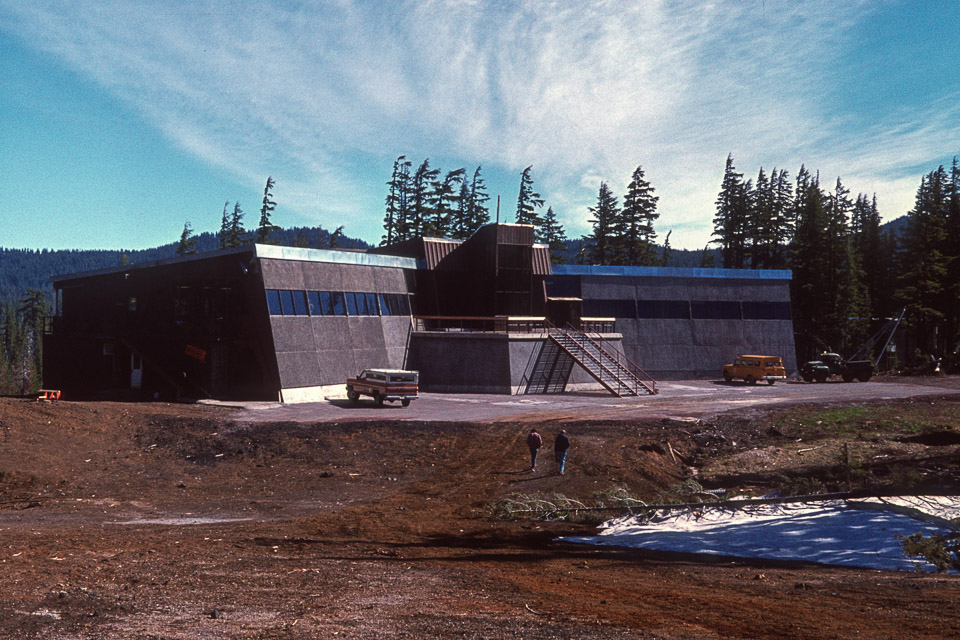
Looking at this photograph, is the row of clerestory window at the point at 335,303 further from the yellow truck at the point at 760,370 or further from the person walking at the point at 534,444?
the yellow truck at the point at 760,370

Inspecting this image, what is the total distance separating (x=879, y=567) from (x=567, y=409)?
2375cm

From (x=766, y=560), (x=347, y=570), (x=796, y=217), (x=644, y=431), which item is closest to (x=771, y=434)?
(x=644, y=431)

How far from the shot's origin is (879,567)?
1074 cm

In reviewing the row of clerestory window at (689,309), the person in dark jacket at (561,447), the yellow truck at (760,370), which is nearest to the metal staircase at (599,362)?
the row of clerestory window at (689,309)

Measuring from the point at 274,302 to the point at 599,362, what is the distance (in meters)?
20.4

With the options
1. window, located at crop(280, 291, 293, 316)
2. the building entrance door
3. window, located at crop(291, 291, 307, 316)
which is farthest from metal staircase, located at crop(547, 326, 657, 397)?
the building entrance door

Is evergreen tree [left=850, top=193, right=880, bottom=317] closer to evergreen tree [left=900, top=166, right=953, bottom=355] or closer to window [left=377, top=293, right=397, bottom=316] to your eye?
evergreen tree [left=900, top=166, right=953, bottom=355]

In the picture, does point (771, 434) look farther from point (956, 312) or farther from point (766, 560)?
point (956, 312)

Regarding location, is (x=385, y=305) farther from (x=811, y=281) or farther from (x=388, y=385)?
(x=811, y=281)

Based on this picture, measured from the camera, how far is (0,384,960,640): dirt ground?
8.00 metres

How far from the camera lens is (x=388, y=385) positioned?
33.5m

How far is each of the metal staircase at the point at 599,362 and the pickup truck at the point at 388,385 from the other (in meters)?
12.3

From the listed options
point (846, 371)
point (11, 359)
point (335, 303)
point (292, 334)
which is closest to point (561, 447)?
point (292, 334)

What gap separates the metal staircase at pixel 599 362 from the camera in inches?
1647
